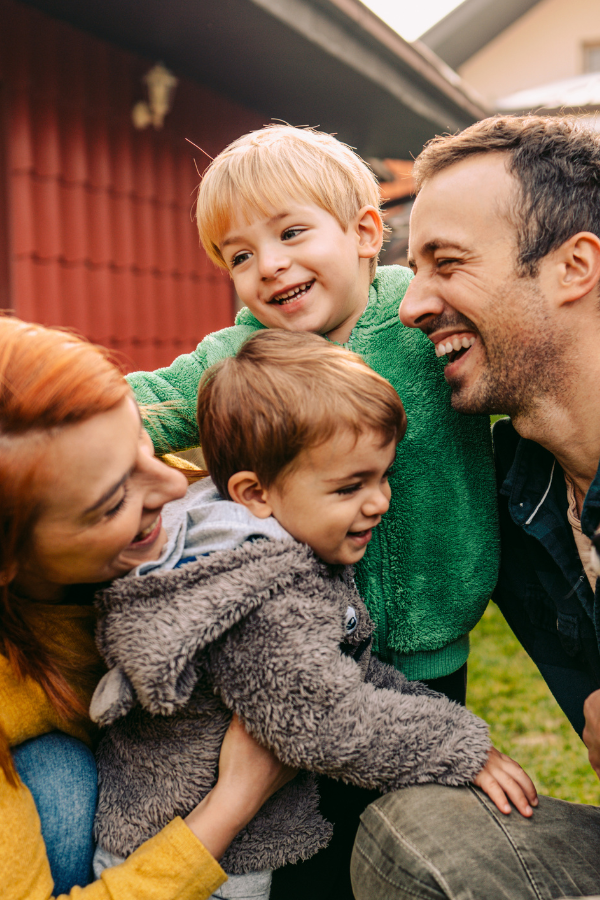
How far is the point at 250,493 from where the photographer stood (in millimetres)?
1692

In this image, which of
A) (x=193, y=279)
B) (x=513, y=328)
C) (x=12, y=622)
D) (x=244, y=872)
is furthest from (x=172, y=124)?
(x=244, y=872)

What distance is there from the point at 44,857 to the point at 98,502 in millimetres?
734

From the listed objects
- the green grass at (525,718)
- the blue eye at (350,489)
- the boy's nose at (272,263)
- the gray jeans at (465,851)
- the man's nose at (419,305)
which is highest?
the boy's nose at (272,263)

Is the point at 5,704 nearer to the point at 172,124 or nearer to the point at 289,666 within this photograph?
the point at 289,666

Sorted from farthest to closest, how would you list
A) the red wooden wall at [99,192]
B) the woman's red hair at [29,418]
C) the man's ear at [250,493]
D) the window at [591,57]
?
the window at [591,57] → the red wooden wall at [99,192] → the man's ear at [250,493] → the woman's red hair at [29,418]

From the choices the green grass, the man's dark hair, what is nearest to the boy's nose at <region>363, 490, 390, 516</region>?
the man's dark hair

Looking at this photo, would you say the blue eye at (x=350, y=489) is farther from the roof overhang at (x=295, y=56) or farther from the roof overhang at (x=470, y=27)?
the roof overhang at (x=470, y=27)

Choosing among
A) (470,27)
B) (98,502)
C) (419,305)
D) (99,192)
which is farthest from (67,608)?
(470,27)

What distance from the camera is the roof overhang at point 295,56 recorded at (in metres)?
4.07

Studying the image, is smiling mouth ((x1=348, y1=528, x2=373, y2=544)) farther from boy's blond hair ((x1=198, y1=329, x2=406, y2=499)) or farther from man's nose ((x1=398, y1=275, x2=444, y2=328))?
man's nose ((x1=398, y1=275, x2=444, y2=328))

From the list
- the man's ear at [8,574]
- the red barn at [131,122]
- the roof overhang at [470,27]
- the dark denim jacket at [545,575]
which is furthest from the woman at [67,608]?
the roof overhang at [470,27]

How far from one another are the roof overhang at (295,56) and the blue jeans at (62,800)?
12.3ft

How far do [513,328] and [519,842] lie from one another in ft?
3.99

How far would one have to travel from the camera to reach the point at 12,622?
150 centimetres
